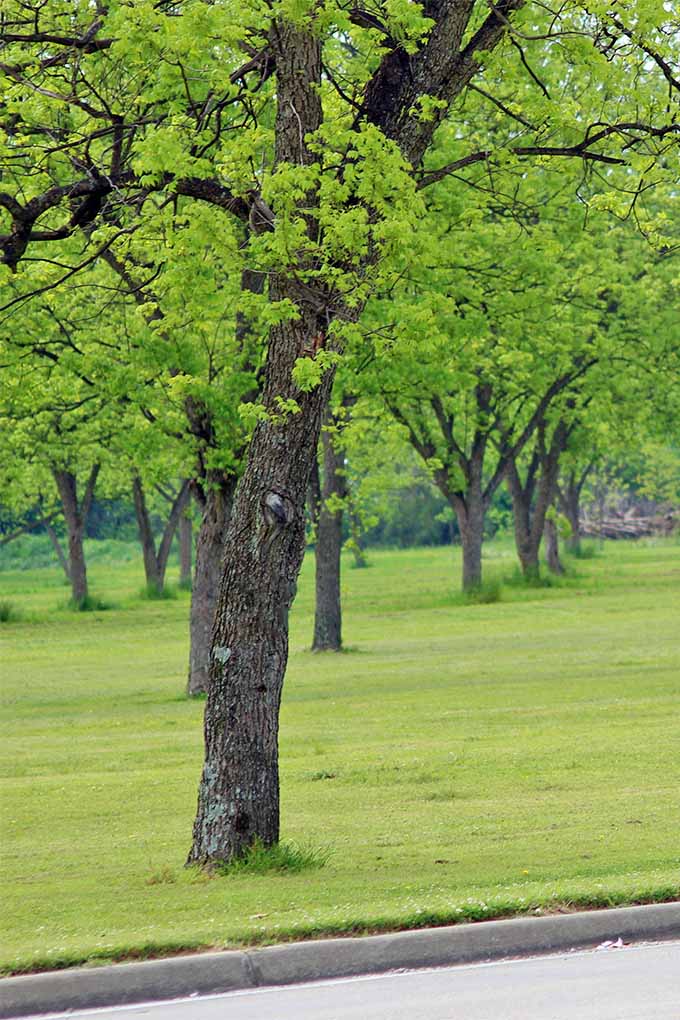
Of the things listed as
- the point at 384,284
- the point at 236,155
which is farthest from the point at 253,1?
the point at 384,284

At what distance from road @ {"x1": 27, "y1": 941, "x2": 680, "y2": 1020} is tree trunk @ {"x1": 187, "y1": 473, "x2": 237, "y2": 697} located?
541 inches

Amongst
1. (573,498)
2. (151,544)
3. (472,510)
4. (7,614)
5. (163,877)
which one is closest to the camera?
(163,877)

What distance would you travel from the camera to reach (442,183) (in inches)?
695

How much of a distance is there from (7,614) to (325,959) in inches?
1480

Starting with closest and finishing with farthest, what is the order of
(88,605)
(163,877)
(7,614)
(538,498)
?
(163,877) → (7,614) → (538,498) → (88,605)

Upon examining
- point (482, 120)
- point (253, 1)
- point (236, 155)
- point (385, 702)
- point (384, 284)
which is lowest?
point (385, 702)

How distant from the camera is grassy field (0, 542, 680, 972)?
27.2 ft

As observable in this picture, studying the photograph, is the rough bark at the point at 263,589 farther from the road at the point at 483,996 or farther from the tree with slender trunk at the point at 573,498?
the tree with slender trunk at the point at 573,498

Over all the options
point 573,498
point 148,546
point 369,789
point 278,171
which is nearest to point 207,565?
point 369,789

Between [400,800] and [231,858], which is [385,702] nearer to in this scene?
[400,800]

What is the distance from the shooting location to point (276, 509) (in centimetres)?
1005

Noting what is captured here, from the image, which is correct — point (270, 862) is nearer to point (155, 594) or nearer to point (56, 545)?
point (155, 594)

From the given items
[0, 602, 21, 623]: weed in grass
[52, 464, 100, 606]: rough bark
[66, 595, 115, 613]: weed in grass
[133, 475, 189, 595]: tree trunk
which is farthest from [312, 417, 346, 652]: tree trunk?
[133, 475, 189, 595]: tree trunk

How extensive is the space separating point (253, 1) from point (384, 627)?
2709 cm
